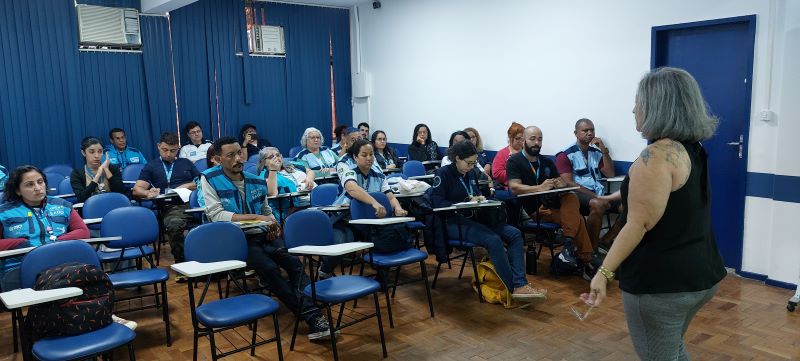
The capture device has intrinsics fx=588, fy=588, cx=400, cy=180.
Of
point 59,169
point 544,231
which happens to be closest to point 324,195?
point 544,231

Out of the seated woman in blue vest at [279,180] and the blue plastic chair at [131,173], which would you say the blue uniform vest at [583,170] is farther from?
the blue plastic chair at [131,173]

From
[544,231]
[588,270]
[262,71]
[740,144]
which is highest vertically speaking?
[262,71]

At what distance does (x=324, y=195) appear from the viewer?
16.8ft

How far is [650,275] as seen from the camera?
5.88 feet

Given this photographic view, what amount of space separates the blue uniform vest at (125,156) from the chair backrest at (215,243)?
424 cm

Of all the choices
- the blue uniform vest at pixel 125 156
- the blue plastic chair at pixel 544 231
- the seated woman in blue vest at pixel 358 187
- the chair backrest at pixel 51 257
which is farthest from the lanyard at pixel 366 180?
the blue uniform vest at pixel 125 156

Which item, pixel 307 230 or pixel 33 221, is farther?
pixel 307 230

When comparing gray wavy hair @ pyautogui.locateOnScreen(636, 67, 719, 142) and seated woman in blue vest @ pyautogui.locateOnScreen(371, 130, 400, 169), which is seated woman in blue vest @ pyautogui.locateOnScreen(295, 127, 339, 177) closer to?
seated woman in blue vest @ pyautogui.locateOnScreen(371, 130, 400, 169)

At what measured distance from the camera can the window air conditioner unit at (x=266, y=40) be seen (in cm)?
848

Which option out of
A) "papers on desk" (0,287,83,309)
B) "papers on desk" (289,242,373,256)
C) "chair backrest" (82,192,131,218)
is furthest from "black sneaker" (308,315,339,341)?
"chair backrest" (82,192,131,218)

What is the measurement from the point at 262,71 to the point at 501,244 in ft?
→ 18.3

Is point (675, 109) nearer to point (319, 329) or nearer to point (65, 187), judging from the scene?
point (319, 329)

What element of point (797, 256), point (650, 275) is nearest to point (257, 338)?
point (650, 275)

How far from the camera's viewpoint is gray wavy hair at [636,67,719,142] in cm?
180
